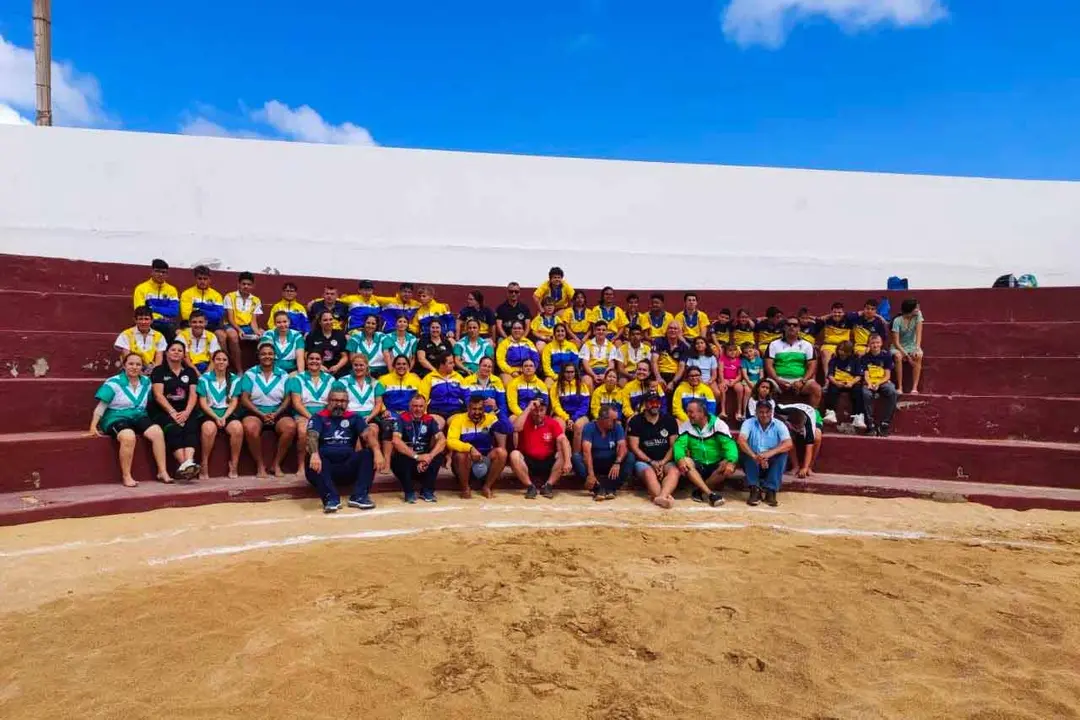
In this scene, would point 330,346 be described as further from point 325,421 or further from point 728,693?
point 728,693

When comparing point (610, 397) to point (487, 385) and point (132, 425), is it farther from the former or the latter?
point (132, 425)

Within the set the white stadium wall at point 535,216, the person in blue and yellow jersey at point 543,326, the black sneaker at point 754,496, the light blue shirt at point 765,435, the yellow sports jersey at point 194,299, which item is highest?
the white stadium wall at point 535,216

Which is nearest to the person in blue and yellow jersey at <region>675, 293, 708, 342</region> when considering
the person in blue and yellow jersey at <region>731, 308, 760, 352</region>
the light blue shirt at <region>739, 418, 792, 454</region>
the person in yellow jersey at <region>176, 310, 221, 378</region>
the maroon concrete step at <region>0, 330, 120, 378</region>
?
the person in blue and yellow jersey at <region>731, 308, 760, 352</region>

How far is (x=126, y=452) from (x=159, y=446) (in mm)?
257

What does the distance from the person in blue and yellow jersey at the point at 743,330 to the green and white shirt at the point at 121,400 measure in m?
6.69

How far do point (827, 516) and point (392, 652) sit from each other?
4315 millimetres

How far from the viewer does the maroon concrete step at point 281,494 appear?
523 centimetres

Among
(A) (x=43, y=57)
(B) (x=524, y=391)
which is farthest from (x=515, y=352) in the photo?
(A) (x=43, y=57)

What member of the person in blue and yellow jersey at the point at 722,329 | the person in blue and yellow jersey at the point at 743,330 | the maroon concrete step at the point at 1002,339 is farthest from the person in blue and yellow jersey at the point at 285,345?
the maroon concrete step at the point at 1002,339

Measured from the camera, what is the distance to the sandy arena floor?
9.47 feet

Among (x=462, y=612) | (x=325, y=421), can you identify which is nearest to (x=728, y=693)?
(x=462, y=612)

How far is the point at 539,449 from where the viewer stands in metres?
6.80

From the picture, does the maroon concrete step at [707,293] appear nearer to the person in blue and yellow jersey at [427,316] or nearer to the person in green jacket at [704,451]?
the person in blue and yellow jersey at [427,316]

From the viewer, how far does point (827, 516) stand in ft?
19.6
